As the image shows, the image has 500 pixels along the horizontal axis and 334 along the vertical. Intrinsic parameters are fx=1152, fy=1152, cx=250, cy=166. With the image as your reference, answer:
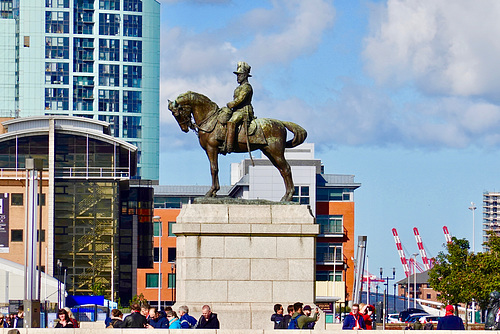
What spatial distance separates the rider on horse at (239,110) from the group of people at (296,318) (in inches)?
270

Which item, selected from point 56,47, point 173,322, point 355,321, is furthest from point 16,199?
point 355,321

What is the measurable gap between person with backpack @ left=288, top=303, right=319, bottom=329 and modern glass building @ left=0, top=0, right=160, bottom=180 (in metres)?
166

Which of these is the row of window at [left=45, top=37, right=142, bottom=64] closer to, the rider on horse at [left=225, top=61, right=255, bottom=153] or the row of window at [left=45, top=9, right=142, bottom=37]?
the row of window at [left=45, top=9, right=142, bottom=37]

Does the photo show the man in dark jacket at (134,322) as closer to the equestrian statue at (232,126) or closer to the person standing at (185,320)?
the person standing at (185,320)

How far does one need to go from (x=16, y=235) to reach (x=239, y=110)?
8119 cm

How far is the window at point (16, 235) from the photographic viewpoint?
4377 inches

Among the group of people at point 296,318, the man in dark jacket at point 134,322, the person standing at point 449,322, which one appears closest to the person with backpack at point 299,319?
the group of people at point 296,318

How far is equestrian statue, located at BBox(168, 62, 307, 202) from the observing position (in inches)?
1332

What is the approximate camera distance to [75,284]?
11450 cm

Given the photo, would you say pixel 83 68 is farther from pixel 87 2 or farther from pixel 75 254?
pixel 75 254

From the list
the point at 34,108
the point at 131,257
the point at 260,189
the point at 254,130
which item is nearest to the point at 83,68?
the point at 34,108

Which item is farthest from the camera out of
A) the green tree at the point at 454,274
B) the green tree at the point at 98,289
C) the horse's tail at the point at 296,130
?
the green tree at the point at 98,289

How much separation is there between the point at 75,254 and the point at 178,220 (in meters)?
83.7

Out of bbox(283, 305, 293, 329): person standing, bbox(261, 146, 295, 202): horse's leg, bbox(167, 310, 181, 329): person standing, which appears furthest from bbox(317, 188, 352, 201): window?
bbox(167, 310, 181, 329): person standing
